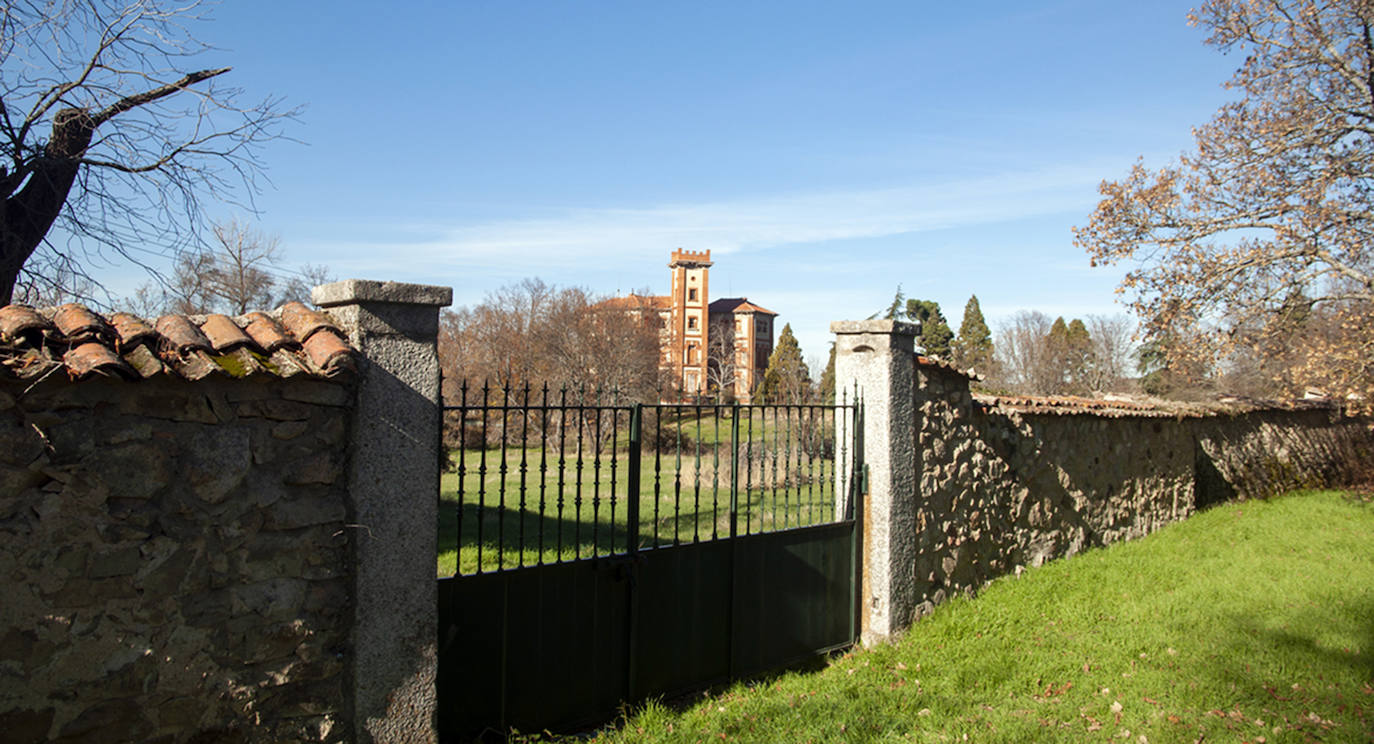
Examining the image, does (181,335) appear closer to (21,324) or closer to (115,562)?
(21,324)

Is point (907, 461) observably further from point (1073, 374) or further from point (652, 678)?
point (1073, 374)

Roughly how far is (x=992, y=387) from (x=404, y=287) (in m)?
35.4

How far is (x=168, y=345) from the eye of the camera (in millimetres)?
3160

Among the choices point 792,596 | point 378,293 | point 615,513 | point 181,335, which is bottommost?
point 792,596

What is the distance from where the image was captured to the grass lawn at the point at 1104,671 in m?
4.75

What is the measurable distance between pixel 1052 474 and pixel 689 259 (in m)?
47.8

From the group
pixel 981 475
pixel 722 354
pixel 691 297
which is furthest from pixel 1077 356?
pixel 981 475

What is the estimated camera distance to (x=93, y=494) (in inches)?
117

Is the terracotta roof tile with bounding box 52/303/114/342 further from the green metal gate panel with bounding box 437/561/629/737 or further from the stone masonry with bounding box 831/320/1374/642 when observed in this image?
the stone masonry with bounding box 831/320/1374/642

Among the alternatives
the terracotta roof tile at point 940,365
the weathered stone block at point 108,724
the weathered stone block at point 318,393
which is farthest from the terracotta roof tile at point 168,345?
the terracotta roof tile at point 940,365

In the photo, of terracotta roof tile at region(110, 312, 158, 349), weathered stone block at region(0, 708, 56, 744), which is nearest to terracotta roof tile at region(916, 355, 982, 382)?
terracotta roof tile at region(110, 312, 158, 349)

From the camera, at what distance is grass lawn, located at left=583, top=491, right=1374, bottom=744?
15.6 ft

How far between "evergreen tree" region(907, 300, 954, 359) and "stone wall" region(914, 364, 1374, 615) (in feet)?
89.5

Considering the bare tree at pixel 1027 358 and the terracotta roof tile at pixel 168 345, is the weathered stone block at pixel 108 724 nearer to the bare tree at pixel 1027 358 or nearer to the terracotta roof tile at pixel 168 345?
the terracotta roof tile at pixel 168 345
